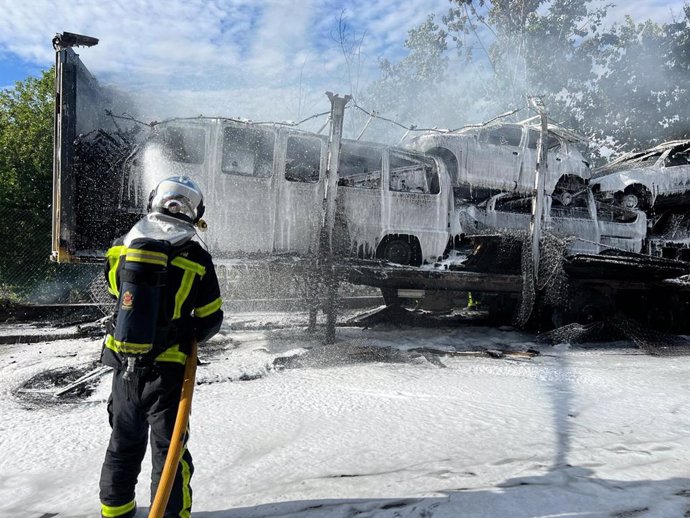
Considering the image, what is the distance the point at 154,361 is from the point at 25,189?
379 inches

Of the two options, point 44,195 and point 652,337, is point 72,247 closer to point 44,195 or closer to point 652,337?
point 44,195

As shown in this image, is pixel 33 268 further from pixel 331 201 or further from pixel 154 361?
pixel 154 361

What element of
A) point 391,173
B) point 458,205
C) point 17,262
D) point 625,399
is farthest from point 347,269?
point 17,262

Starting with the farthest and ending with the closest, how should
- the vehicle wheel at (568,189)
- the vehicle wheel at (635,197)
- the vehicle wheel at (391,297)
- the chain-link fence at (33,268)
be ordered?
the chain-link fence at (33,268), the vehicle wheel at (635,197), the vehicle wheel at (568,189), the vehicle wheel at (391,297)

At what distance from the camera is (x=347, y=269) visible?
5242 mm

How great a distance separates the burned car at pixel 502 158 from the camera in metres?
6.60

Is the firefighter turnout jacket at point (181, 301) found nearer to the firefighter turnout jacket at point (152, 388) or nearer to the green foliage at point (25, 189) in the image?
the firefighter turnout jacket at point (152, 388)

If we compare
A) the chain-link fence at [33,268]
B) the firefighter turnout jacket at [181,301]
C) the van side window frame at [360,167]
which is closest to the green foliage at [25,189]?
the chain-link fence at [33,268]

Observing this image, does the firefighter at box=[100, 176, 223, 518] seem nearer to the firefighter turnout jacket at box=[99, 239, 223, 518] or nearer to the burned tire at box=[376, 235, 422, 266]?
the firefighter turnout jacket at box=[99, 239, 223, 518]

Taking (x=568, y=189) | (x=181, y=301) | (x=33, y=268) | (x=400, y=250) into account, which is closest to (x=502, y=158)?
(x=568, y=189)

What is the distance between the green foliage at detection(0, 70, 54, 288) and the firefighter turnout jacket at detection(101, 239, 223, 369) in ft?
28.4

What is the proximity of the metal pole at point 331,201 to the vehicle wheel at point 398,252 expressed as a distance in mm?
1006

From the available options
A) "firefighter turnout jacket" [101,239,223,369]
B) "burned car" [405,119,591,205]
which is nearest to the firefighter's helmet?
"firefighter turnout jacket" [101,239,223,369]

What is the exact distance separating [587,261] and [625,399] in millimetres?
2765
